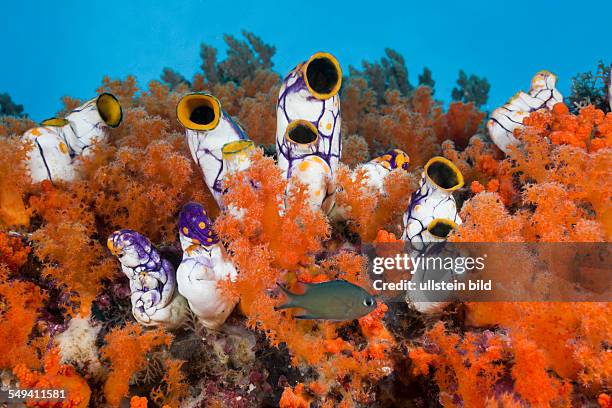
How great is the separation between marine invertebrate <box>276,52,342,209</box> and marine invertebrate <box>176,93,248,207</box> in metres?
0.30

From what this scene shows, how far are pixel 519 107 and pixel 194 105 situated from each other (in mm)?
2256

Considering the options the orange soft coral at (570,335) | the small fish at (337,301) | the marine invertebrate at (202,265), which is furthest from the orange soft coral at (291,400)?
the orange soft coral at (570,335)

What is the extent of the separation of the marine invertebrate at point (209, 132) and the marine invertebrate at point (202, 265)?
0.45 m

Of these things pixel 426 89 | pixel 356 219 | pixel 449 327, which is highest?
pixel 426 89

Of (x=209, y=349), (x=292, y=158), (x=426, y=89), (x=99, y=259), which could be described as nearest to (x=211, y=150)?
(x=292, y=158)

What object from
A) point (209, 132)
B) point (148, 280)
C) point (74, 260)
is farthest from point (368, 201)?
point (74, 260)

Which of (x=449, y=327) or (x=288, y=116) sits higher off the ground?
(x=288, y=116)

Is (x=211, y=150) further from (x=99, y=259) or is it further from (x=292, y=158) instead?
(x=99, y=259)

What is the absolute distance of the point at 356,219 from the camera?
97.8 inches

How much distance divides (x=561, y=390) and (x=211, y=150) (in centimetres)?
188

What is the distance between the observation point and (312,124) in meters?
2.38

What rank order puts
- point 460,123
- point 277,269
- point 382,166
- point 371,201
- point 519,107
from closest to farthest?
point 277,269 < point 371,201 < point 382,166 < point 519,107 < point 460,123

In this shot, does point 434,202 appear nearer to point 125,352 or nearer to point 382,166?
point 382,166

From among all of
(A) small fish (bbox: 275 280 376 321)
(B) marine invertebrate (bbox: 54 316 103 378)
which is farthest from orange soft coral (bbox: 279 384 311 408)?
(B) marine invertebrate (bbox: 54 316 103 378)
